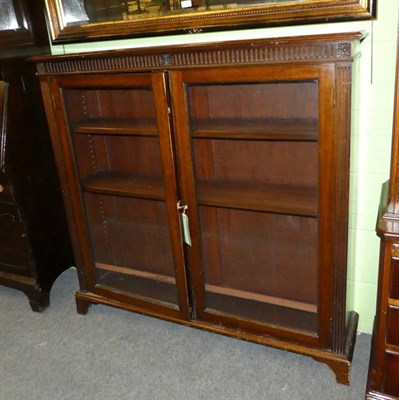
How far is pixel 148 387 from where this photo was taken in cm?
184

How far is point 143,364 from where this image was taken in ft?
6.47

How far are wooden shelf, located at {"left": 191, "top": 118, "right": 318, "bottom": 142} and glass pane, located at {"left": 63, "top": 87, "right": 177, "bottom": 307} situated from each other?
0.29 meters

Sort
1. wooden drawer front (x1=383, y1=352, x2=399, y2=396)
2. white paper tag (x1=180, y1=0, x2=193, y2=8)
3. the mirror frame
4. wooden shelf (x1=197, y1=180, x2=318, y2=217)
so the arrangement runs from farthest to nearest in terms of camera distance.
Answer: white paper tag (x1=180, y1=0, x2=193, y2=8)
wooden shelf (x1=197, y1=180, x2=318, y2=217)
the mirror frame
wooden drawer front (x1=383, y1=352, x2=399, y2=396)

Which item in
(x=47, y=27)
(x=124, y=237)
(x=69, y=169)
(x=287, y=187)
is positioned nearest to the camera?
(x=287, y=187)

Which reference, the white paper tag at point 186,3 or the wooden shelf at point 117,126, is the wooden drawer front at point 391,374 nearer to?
the wooden shelf at point 117,126

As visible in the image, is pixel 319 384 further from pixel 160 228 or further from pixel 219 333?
pixel 160 228

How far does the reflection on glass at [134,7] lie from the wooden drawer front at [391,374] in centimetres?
136

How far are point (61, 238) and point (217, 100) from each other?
126 cm

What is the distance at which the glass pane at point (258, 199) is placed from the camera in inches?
70.5

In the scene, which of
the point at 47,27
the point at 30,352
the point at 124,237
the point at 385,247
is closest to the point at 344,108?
the point at 385,247

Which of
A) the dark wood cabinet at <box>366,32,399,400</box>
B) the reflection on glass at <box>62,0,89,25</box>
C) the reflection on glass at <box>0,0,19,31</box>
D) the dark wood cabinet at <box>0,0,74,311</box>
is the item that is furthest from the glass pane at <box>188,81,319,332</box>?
the reflection on glass at <box>0,0,19,31</box>

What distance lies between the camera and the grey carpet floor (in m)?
1.79

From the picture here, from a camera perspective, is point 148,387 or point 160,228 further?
point 160,228

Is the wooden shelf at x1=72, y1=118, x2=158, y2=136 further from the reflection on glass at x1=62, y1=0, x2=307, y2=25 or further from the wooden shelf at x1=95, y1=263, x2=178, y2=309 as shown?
the wooden shelf at x1=95, y1=263, x2=178, y2=309
